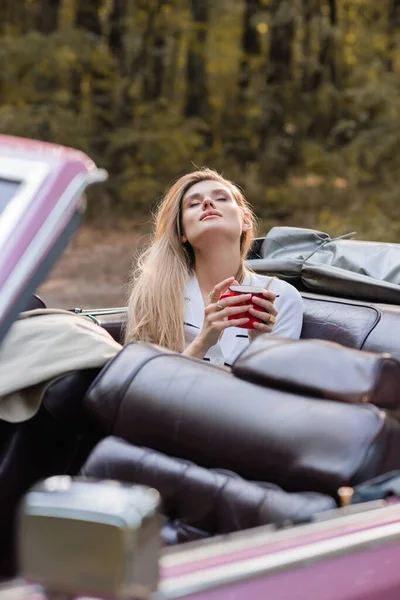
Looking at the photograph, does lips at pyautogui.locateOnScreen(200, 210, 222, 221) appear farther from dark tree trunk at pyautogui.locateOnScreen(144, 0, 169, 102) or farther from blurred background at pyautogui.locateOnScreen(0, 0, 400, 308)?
dark tree trunk at pyautogui.locateOnScreen(144, 0, 169, 102)

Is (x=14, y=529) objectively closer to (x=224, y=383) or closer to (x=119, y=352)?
(x=119, y=352)

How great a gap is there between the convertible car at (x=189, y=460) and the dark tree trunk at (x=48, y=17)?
1226 centimetres

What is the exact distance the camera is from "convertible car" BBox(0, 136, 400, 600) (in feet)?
4.19

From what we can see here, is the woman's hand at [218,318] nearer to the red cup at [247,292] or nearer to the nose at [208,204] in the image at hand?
the red cup at [247,292]

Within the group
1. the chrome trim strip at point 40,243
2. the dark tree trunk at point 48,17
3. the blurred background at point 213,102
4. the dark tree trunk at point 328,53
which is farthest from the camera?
the dark tree trunk at point 328,53

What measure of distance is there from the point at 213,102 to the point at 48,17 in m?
2.79

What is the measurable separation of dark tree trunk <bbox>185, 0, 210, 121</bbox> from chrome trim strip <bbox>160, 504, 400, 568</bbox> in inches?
545

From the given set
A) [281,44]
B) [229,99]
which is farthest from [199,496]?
[281,44]

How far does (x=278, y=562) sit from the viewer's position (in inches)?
61.7

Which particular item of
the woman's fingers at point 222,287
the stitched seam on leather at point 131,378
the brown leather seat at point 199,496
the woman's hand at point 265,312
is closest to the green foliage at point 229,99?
the woman's fingers at point 222,287

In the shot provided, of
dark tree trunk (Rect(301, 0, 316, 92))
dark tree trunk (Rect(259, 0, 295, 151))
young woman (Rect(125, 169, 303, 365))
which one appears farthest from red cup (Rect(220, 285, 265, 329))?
dark tree trunk (Rect(301, 0, 316, 92))

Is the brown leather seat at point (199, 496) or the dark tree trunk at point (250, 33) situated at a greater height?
the dark tree trunk at point (250, 33)

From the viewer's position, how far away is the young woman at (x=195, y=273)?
350 cm

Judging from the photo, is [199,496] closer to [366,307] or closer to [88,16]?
[366,307]
